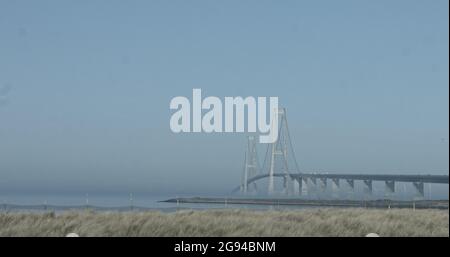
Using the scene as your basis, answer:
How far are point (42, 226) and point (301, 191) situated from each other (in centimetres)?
7676

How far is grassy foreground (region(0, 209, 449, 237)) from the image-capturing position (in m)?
18.0

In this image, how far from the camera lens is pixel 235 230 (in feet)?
60.5

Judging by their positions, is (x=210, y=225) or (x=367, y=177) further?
(x=367, y=177)

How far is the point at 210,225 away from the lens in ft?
62.5

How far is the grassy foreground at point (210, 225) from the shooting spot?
1797cm

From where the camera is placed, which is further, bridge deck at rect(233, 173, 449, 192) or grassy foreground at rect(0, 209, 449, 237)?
bridge deck at rect(233, 173, 449, 192)

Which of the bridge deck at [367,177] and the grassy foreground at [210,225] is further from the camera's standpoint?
the bridge deck at [367,177]
